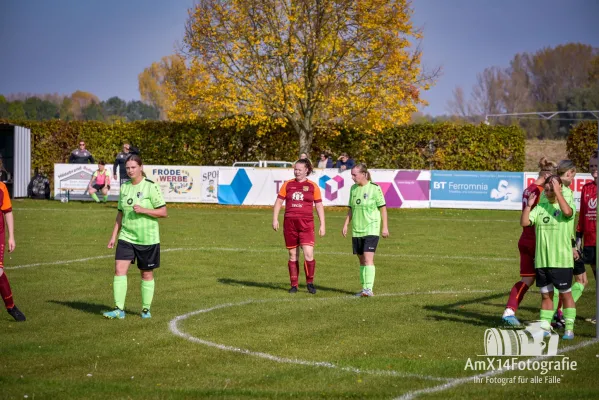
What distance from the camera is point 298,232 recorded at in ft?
44.7

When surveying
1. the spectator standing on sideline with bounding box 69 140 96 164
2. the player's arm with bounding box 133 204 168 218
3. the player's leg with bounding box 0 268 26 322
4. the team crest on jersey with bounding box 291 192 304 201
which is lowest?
the player's leg with bounding box 0 268 26 322

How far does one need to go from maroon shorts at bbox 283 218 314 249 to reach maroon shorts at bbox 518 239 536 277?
13.3ft

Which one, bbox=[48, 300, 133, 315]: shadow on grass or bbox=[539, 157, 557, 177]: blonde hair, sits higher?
bbox=[539, 157, 557, 177]: blonde hair

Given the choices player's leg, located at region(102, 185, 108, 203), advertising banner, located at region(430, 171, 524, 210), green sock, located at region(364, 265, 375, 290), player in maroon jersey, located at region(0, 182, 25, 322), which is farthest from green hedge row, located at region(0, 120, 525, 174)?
player in maroon jersey, located at region(0, 182, 25, 322)

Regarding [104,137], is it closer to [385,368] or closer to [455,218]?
[455,218]

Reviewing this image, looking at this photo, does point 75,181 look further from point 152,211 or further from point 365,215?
point 152,211

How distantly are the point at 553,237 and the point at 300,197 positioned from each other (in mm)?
4975

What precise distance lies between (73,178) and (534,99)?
2968 inches

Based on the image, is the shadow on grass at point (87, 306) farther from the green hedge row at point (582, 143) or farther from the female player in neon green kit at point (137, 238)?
A: the green hedge row at point (582, 143)

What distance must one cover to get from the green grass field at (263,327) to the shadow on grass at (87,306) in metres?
0.03

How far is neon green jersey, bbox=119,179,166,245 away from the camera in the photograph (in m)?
10.7

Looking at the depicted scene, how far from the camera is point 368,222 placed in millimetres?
13211

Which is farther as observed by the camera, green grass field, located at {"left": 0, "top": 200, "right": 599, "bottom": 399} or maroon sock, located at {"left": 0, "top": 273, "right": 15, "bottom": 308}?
maroon sock, located at {"left": 0, "top": 273, "right": 15, "bottom": 308}

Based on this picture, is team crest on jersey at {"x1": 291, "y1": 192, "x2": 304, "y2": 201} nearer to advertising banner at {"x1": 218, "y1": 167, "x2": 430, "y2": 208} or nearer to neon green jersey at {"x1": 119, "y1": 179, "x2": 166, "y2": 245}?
neon green jersey at {"x1": 119, "y1": 179, "x2": 166, "y2": 245}
